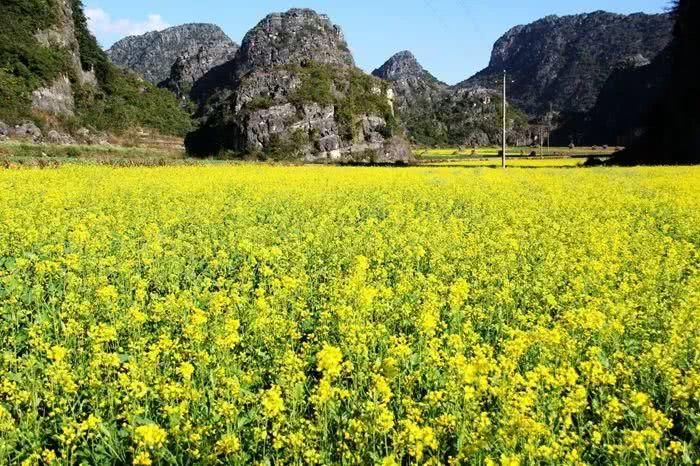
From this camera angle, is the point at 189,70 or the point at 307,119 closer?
the point at 307,119

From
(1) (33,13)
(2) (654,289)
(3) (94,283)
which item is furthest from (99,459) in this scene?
(1) (33,13)

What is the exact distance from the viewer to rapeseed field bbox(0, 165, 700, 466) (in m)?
3.66

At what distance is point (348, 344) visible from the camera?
17.3 ft

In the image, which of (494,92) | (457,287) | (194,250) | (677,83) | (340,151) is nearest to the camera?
(457,287)

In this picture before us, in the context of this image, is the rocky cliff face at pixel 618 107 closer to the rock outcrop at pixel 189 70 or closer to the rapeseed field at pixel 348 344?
the rock outcrop at pixel 189 70

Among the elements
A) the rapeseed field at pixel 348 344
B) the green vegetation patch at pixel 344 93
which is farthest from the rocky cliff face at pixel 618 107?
the rapeseed field at pixel 348 344

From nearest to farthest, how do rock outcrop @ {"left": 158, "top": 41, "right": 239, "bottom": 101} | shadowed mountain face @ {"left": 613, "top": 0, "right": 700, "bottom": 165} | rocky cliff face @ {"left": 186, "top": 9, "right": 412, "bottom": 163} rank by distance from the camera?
shadowed mountain face @ {"left": 613, "top": 0, "right": 700, "bottom": 165}
rocky cliff face @ {"left": 186, "top": 9, "right": 412, "bottom": 163}
rock outcrop @ {"left": 158, "top": 41, "right": 239, "bottom": 101}

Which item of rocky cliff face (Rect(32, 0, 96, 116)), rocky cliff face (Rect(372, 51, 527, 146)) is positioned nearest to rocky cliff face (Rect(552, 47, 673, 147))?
rocky cliff face (Rect(372, 51, 527, 146))

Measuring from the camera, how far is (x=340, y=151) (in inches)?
2724

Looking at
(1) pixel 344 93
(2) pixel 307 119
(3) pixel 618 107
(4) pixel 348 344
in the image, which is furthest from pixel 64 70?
(3) pixel 618 107

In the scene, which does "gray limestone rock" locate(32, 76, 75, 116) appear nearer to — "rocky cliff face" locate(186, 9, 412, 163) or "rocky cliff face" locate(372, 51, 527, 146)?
"rocky cliff face" locate(186, 9, 412, 163)

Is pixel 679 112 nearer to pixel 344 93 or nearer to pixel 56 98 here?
pixel 344 93

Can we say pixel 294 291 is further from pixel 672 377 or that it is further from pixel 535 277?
pixel 672 377

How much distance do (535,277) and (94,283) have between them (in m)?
5.29
